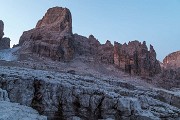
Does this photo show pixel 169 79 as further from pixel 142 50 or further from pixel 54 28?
pixel 54 28

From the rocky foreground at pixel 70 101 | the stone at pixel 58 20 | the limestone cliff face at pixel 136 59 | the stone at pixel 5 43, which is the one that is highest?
the stone at pixel 58 20

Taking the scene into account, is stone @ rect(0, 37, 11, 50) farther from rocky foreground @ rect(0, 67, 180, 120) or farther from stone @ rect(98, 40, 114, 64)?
rocky foreground @ rect(0, 67, 180, 120)

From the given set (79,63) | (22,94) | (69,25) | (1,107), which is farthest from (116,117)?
(69,25)

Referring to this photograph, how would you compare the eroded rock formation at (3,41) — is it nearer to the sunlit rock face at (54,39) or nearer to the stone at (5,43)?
the stone at (5,43)

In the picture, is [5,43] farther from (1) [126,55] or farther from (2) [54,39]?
(1) [126,55]

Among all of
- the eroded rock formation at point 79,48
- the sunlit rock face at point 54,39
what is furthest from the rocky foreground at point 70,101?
the eroded rock formation at point 79,48

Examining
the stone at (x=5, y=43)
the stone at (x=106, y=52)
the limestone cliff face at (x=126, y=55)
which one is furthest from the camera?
the stone at (x=5, y=43)

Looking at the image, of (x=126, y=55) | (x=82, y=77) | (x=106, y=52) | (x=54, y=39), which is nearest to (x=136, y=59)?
(x=126, y=55)

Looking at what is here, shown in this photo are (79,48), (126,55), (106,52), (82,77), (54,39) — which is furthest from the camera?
(79,48)

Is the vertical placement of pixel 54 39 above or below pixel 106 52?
above

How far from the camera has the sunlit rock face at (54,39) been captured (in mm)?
92688

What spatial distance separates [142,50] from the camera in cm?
10481

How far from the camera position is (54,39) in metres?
96.6

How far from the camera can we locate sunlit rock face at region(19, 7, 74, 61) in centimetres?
9269
